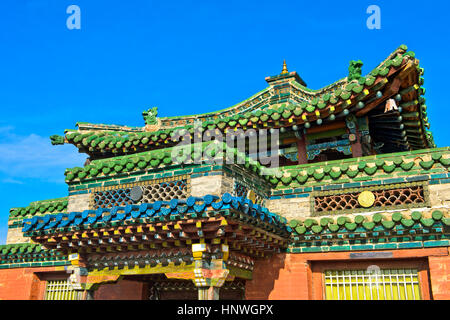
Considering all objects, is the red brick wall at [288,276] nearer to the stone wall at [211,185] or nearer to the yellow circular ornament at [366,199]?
the yellow circular ornament at [366,199]

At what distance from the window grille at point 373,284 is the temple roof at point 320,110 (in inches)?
143

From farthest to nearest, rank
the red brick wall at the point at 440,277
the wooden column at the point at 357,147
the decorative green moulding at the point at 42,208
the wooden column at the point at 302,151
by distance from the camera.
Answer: the decorative green moulding at the point at 42,208 → the wooden column at the point at 302,151 → the wooden column at the point at 357,147 → the red brick wall at the point at 440,277

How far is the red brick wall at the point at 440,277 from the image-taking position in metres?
8.57

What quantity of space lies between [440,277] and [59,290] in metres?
10.0

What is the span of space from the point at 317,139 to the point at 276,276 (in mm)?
3809

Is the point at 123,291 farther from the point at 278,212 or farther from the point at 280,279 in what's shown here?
the point at 278,212

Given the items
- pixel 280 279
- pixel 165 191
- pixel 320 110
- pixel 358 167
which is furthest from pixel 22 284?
pixel 358 167

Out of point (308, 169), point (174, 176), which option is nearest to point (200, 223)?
point (174, 176)

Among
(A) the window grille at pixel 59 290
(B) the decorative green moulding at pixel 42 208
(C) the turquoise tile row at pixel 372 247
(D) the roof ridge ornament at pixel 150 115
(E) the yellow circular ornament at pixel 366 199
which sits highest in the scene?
(D) the roof ridge ornament at pixel 150 115

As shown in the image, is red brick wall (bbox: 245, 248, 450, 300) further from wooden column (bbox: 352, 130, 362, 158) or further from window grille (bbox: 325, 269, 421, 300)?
wooden column (bbox: 352, 130, 362, 158)

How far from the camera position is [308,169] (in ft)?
34.6

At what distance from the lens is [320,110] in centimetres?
1084

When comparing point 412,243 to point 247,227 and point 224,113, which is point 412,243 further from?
point 224,113

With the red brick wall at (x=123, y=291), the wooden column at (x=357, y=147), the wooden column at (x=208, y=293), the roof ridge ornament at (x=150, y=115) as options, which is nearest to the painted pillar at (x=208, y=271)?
the wooden column at (x=208, y=293)
